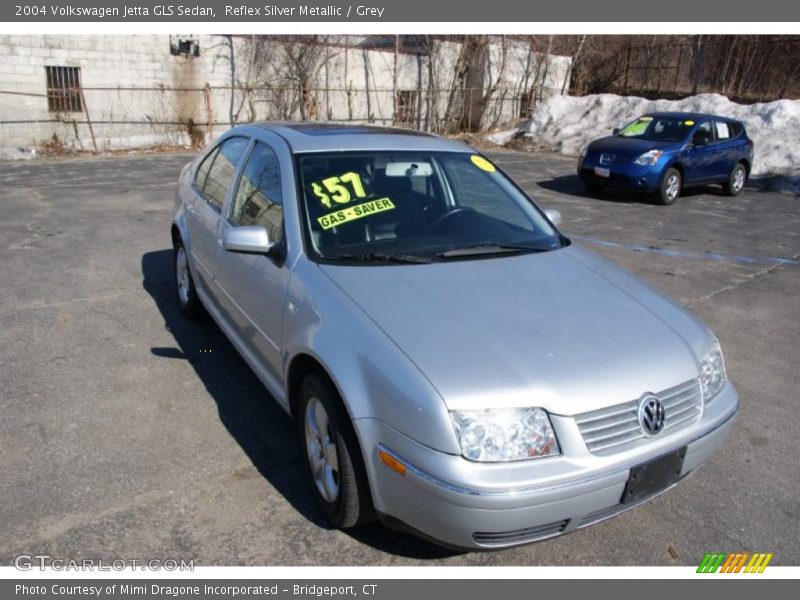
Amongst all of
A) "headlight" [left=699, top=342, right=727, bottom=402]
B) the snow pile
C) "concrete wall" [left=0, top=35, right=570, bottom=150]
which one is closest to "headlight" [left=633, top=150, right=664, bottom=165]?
the snow pile

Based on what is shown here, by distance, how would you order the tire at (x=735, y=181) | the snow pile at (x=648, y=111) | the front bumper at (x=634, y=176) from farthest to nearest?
the snow pile at (x=648, y=111) → the tire at (x=735, y=181) → the front bumper at (x=634, y=176)

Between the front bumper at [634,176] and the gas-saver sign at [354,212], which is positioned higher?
the gas-saver sign at [354,212]

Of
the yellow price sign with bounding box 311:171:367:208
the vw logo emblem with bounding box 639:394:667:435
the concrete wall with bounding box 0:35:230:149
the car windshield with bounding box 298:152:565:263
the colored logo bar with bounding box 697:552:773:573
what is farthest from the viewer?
the concrete wall with bounding box 0:35:230:149

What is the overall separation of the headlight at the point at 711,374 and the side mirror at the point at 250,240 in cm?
210

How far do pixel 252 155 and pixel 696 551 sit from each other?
3206 mm

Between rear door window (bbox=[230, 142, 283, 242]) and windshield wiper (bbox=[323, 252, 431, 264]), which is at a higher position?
rear door window (bbox=[230, 142, 283, 242])

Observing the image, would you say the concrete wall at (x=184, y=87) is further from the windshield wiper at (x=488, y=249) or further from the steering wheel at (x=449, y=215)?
the windshield wiper at (x=488, y=249)

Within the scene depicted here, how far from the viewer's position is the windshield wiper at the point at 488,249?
11.0 feet

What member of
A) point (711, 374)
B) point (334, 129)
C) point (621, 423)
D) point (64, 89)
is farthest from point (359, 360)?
point (64, 89)

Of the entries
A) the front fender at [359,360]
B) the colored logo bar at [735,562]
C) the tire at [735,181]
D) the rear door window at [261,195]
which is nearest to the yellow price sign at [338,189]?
the rear door window at [261,195]

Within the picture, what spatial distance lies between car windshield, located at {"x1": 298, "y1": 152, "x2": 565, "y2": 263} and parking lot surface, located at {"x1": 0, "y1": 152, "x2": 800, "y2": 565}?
3.99 feet

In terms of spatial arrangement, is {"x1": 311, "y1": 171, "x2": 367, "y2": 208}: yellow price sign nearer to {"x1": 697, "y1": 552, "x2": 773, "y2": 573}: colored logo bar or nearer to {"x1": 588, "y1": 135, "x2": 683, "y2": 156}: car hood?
{"x1": 697, "y1": 552, "x2": 773, "y2": 573}: colored logo bar

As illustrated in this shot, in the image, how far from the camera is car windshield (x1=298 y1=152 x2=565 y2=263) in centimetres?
332

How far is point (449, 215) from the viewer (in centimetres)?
370
